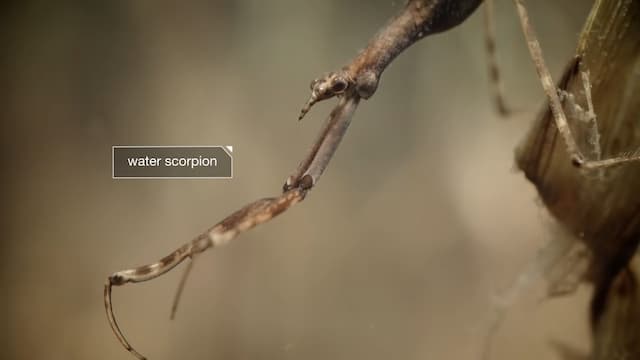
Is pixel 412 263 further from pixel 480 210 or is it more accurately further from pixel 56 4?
pixel 56 4

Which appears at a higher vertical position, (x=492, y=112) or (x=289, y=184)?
(x=492, y=112)

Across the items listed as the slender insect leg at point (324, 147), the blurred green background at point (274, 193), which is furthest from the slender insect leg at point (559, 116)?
the slender insect leg at point (324, 147)

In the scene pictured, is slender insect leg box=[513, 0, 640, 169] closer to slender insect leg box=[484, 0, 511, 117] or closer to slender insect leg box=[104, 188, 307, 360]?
slender insect leg box=[484, 0, 511, 117]

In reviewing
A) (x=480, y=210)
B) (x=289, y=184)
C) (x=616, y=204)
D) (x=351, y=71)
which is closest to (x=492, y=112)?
(x=480, y=210)

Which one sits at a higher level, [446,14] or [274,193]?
[446,14]

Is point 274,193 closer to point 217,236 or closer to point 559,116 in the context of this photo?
point 217,236

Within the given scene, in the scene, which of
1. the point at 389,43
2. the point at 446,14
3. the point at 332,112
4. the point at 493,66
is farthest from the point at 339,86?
the point at 493,66
